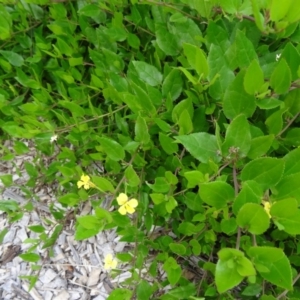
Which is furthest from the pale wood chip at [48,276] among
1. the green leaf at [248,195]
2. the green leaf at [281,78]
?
the green leaf at [281,78]

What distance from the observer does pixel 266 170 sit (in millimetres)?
875

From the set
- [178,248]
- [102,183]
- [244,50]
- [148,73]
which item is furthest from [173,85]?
[178,248]

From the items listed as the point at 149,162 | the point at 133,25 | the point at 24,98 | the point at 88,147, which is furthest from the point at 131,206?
the point at 24,98

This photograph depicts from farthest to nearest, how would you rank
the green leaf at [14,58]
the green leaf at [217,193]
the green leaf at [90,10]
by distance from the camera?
the green leaf at [14,58]
the green leaf at [90,10]
the green leaf at [217,193]

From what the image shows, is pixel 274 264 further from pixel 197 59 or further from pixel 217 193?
pixel 197 59

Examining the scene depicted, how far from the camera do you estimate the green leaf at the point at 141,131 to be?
105cm

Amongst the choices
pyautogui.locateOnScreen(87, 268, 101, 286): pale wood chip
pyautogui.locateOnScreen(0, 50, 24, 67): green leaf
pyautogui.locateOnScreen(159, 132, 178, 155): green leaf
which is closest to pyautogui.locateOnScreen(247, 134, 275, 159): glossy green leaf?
pyautogui.locateOnScreen(159, 132, 178, 155): green leaf

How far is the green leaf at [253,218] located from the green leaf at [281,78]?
338 millimetres

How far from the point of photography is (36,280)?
131cm

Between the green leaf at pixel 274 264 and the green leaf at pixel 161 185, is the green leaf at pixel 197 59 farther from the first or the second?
the green leaf at pixel 274 264

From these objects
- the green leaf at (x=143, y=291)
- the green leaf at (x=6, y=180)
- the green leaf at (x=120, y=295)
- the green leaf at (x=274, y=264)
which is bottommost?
the green leaf at (x=143, y=291)

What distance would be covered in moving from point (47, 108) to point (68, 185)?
0.89ft

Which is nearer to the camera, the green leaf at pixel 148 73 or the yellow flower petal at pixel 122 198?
the yellow flower petal at pixel 122 198

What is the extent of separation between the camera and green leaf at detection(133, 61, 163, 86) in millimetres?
1219
